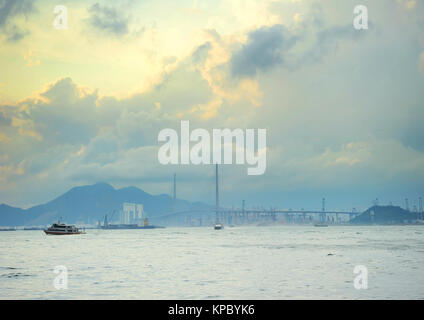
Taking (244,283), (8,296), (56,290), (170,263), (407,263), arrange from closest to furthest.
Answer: (8,296), (56,290), (244,283), (407,263), (170,263)

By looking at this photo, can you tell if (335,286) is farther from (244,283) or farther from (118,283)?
(118,283)

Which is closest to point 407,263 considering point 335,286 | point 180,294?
point 335,286
